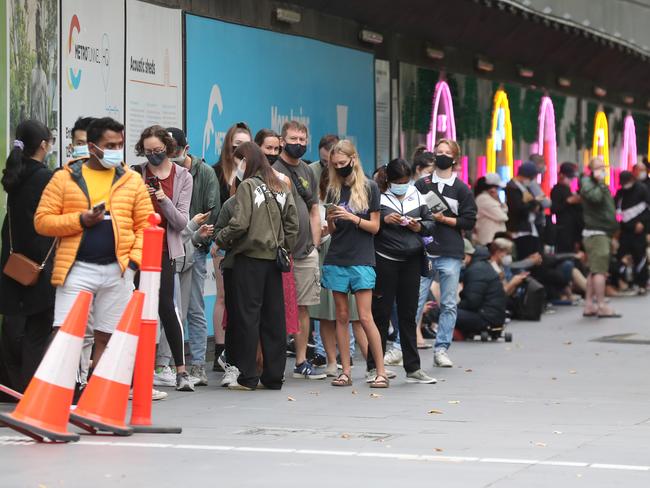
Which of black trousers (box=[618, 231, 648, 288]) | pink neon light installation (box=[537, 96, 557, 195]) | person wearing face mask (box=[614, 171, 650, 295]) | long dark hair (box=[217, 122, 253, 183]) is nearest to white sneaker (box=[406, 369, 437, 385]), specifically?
long dark hair (box=[217, 122, 253, 183])

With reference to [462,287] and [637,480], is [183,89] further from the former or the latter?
[637,480]

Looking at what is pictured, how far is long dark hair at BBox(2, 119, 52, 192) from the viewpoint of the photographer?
1000cm

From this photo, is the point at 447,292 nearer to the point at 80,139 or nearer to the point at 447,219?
the point at 447,219

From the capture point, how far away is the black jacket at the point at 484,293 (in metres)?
16.2

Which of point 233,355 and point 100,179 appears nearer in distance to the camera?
point 100,179

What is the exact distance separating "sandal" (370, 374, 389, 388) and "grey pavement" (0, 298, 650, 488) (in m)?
0.11

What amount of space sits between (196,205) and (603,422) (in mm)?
3741

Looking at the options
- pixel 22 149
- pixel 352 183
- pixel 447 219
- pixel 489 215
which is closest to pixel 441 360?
pixel 447 219

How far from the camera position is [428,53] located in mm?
20250

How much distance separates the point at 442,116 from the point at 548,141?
208 inches

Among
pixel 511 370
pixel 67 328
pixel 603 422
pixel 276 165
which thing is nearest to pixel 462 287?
pixel 511 370

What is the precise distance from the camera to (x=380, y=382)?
1196 centimetres

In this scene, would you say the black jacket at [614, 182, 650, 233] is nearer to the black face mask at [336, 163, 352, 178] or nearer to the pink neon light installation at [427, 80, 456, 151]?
the pink neon light installation at [427, 80, 456, 151]

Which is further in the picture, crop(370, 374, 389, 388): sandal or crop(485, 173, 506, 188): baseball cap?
crop(485, 173, 506, 188): baseball cap
